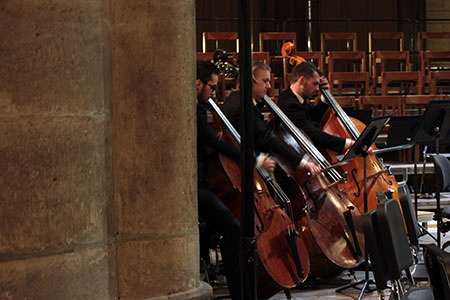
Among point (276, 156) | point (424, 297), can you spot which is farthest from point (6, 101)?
point (276, 156)

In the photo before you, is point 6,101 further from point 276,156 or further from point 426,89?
point 426,89

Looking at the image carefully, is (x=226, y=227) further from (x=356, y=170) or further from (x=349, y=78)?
(x=349, y=78)

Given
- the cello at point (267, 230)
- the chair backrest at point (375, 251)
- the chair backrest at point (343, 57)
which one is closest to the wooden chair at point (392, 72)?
the chair backrest at point (343, 57)

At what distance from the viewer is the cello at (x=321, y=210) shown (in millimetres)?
4207

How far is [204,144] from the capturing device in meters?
3.53

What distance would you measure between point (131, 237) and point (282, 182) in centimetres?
230

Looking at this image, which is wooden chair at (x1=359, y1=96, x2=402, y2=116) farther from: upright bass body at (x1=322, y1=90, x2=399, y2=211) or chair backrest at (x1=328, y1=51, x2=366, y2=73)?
upright bass body at (x1=322, y1=90, x2=399, y2=211)

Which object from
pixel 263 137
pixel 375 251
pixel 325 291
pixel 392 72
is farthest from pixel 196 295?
pixel 392 72

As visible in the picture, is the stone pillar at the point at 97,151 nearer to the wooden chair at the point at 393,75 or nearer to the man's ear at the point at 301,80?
the man's ear at the point at 301,80

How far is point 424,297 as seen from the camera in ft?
8.72

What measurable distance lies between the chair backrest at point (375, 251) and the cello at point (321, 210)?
164 cm

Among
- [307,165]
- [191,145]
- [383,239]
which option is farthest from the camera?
[307,165]

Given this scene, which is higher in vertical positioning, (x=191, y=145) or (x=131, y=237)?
(x=191, y=145)

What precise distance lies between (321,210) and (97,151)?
2.42 meters
